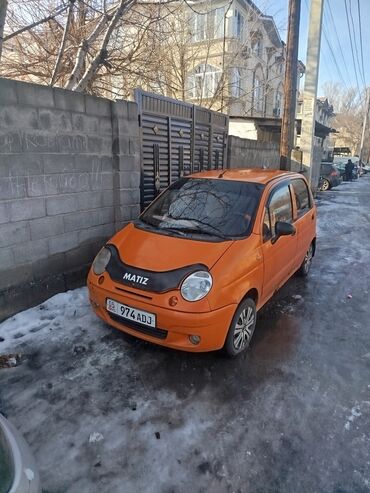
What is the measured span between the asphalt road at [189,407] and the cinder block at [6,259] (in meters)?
0.57

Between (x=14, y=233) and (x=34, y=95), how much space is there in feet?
4.89

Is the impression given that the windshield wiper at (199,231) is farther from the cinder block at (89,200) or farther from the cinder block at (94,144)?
the cinder block at (94,144)

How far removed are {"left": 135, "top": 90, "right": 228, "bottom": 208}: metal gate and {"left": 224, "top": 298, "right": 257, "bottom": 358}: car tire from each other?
2.98m

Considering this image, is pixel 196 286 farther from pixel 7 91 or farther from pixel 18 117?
pixel 7 91

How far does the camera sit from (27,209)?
3.80 m

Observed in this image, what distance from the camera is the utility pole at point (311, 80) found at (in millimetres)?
12586

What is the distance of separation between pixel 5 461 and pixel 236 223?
108 inches

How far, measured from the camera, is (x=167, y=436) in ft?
7.77

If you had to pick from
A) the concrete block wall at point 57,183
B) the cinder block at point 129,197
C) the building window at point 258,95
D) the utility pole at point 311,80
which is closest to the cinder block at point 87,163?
the concrete block wall at point 57,183

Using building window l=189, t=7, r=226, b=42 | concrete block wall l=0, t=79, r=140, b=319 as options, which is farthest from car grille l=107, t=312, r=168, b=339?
building window l=189, t=7, r=226, b=42

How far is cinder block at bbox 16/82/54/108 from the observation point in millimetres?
3582

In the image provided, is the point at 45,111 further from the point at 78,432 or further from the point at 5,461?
the point at 5,461

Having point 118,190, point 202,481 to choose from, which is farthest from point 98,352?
point 118,190

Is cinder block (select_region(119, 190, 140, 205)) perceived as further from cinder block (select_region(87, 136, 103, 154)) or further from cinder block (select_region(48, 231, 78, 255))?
cinder block (select_region(48, 231, 78, 255))
